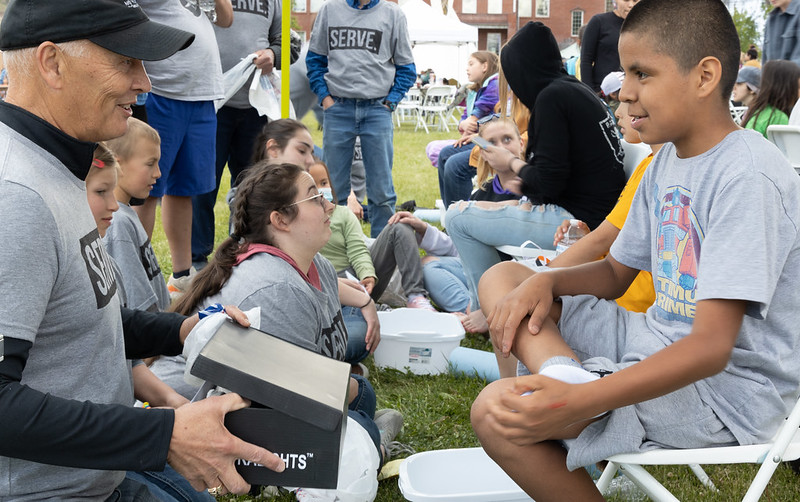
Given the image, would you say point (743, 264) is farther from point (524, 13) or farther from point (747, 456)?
point (524, 13)

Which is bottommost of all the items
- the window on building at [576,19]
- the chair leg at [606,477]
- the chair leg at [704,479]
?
the window on building at [576,19]

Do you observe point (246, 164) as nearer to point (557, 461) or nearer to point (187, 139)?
point (187, 139)

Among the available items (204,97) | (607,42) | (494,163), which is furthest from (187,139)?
(607,42)

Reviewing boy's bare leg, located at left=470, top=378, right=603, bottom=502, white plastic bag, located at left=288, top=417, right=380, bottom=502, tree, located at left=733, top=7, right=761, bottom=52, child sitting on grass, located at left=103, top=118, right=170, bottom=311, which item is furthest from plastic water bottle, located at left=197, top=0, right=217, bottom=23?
tree, located at left=733, top=7, right=761, bottom=52

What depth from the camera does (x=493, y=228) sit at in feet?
13.0

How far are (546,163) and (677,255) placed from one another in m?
1.93

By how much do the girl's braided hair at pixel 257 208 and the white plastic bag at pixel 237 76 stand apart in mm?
2413

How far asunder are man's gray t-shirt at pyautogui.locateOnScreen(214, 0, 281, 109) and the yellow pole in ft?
1.14

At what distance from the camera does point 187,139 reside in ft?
14.7

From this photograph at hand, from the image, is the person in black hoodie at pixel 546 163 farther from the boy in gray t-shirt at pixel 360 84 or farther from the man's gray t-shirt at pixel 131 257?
the boy in gray t-shirt at pixel 360 84

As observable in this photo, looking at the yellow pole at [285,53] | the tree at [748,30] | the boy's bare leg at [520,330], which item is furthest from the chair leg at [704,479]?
the tree at [748,30]

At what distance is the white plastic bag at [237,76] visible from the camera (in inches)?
200

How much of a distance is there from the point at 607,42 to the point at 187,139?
425 centimetres

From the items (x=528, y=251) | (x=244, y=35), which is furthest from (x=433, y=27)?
(x=528, y=251)
